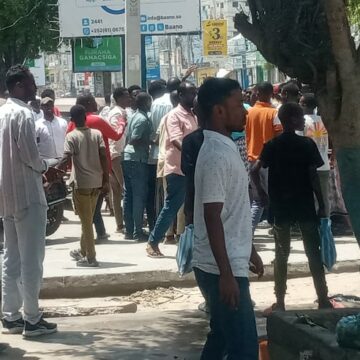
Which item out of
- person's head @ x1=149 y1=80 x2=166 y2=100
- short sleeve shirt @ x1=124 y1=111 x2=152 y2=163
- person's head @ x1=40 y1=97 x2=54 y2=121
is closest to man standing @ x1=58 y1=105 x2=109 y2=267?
short sleeve shirt @ x1=124 y1=111 x2=152 y2=163

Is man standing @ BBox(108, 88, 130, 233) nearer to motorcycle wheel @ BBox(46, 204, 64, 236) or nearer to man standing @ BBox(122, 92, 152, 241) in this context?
motorcycle wheel @ BBox(46, 204, 64, 236)

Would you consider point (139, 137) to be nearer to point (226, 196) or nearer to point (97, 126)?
point (97, 126)

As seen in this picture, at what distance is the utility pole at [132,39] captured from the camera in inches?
625

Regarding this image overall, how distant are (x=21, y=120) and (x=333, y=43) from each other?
265 centimetres

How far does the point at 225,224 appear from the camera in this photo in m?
4.96

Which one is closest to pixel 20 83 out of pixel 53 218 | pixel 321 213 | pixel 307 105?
pixel 321 213

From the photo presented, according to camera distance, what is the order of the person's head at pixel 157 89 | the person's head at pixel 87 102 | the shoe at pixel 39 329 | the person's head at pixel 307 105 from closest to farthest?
the shoe at pixel 39 329 < the person's head at pixel 307 105 < the person's head at pixel 87 102 < the person's head at pixel 157 89

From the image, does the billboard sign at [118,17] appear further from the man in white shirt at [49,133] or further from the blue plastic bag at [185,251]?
the blue plastic bag at [185,251]

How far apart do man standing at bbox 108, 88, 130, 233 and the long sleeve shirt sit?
550 cm

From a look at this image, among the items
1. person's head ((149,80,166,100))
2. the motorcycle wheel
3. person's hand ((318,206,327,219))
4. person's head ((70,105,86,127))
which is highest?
person's head ((149,80,166,100))

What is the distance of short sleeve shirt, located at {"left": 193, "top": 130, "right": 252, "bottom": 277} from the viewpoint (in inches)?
192

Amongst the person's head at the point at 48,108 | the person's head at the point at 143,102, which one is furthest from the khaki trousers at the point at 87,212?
the person's head at the point at 48,108

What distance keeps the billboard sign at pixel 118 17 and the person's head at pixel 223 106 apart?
21314mm

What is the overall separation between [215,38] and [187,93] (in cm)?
1942
